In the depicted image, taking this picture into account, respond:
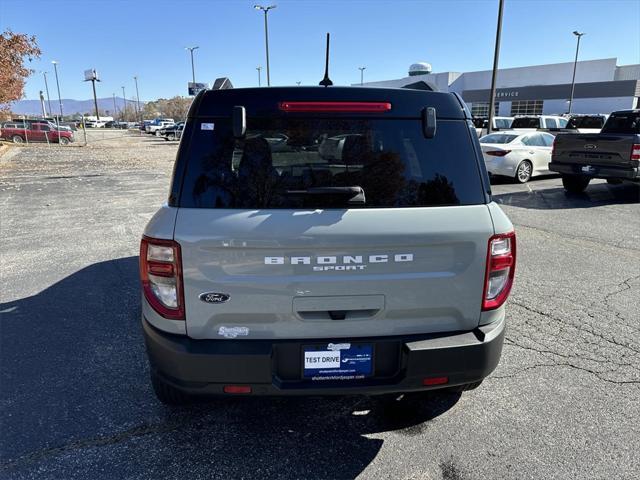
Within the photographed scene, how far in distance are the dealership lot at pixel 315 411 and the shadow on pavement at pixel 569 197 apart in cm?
520

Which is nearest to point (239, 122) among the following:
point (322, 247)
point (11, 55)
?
point (322, 247)

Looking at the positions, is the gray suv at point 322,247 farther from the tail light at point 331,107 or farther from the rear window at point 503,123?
the rear window at point 503,123

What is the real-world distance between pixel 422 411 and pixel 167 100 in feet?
463

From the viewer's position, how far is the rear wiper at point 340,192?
2248 millimetres

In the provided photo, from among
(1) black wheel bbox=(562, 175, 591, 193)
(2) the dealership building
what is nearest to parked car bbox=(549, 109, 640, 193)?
(1) black wheel bbox=(562, 175, 591, 193)

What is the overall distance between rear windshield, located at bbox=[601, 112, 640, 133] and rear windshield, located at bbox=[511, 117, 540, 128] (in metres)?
10.5

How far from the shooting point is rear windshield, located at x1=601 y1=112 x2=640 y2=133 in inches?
421

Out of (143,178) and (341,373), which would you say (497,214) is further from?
(143,178)

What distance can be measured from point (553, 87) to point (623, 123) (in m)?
52.0

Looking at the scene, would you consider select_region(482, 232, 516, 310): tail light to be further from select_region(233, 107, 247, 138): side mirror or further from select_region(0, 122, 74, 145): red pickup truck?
select_region(0, 122, 74, 145): red pickup truck

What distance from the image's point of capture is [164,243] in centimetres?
219

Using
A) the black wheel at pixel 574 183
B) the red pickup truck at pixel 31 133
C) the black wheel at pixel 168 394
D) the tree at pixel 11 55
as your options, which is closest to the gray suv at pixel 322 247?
the black wheel at pixel 168 394

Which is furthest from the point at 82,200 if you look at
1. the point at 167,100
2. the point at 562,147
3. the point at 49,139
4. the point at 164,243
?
the point at 167,100

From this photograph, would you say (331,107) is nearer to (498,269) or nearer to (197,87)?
(498,269)
